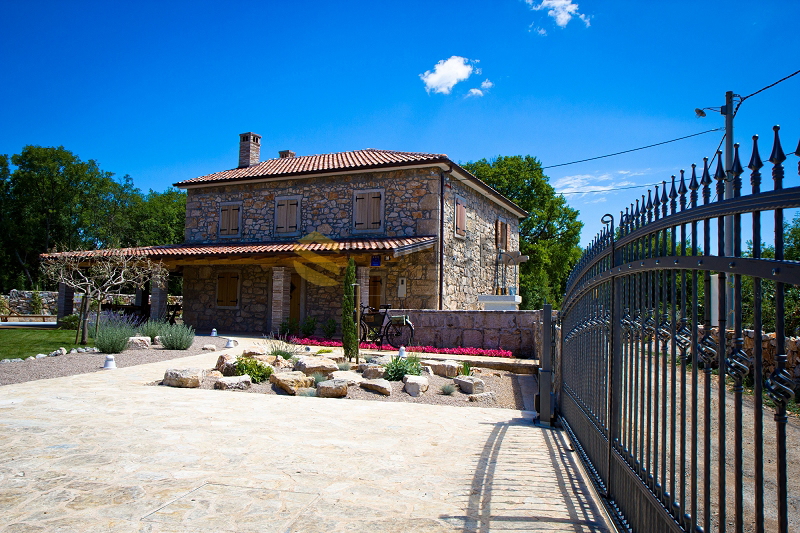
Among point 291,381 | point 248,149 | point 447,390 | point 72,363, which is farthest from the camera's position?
point 248,149

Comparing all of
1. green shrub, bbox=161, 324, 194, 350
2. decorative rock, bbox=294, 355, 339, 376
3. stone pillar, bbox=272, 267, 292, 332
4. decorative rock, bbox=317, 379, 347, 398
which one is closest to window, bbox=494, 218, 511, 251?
stone pillar, bbox=272, 267, 292, 332

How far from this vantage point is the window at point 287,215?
16.9 metres

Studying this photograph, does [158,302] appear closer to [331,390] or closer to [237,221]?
[237,221]

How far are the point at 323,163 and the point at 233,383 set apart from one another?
11.7 metres

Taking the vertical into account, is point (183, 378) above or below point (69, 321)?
below

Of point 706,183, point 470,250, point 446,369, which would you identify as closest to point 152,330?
point 446,369

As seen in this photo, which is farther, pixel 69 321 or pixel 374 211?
pixel 69 321

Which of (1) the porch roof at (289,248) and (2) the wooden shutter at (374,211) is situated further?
(2) the wooden shutter at (374,211)

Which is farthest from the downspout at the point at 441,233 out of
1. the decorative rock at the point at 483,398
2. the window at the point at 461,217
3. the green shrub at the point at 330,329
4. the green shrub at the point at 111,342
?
the decorative rock at the point at 483,398

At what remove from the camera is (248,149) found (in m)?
20.1

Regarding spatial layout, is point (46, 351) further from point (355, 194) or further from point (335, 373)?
point (355, 194)

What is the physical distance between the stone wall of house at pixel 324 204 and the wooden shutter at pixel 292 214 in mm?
204

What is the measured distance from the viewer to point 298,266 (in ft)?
51.3

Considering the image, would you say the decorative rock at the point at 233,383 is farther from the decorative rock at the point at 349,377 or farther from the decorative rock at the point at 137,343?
the decorative rock at the point at 137,343
